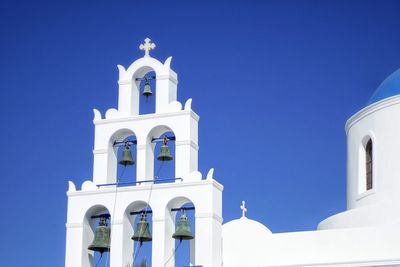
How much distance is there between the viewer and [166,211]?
19406 millimetres

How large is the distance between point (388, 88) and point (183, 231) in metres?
6.83

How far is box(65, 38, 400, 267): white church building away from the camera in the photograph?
19.2m

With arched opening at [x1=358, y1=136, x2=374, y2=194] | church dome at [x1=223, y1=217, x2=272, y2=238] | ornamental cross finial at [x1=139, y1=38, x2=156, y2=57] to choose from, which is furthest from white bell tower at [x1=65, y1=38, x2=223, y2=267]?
arched opening at [x1=358, y1=136, x2=374, y2=194]

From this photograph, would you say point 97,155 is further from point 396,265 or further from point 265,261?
point 396,265

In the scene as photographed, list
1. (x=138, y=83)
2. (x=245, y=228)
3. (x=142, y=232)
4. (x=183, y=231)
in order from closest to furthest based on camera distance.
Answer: (x=183, y=231) < (x=142, y=232) < (x=138, y=83) < (x=245, y=228)

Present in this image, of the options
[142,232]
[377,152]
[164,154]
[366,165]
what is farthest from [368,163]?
[142,232]

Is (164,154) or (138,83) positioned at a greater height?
(138,83)

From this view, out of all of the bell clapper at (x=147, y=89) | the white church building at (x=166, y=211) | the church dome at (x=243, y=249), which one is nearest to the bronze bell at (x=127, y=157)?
the white church building at (x=166, y=211)

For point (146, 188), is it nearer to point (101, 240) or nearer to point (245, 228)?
point (101, 240)

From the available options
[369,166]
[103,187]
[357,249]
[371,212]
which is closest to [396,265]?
[357,249]

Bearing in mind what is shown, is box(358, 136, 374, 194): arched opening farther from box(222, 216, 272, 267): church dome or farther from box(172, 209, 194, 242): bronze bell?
box(172, 209, 194, 242): bronze bell

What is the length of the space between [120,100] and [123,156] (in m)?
1.17

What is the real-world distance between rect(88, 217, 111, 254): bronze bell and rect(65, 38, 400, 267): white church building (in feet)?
0.06

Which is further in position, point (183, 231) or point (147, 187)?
point (147, 187)
